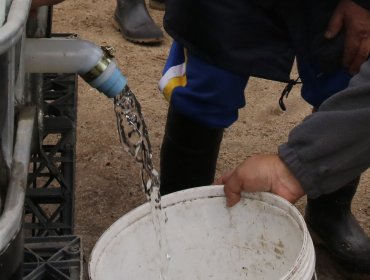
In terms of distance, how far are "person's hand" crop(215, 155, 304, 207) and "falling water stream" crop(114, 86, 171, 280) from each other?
121mm

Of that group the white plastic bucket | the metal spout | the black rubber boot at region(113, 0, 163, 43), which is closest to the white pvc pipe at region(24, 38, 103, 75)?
the metal spout

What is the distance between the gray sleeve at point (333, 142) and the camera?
111 centimetres

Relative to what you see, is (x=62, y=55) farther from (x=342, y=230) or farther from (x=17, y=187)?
(x=342, y=230)

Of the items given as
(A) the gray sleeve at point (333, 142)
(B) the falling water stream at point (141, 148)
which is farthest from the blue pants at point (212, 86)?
(A) the gray sleeve at point (333, 142)

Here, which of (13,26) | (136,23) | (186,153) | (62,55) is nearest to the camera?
(13,26)

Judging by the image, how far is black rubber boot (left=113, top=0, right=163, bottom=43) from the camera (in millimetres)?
2572

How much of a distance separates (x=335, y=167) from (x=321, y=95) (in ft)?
1.08

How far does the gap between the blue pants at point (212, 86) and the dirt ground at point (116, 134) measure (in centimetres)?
40

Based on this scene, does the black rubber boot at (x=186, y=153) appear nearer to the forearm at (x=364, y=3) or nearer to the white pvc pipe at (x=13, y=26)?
the forearm at (x=364, y=3)

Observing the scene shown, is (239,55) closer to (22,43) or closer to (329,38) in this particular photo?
(329,38)

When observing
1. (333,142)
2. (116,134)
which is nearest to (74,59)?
(333,142)

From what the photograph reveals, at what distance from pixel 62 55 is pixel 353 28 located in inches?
19.3

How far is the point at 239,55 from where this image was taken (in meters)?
1.40

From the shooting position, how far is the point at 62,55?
3.55ft
